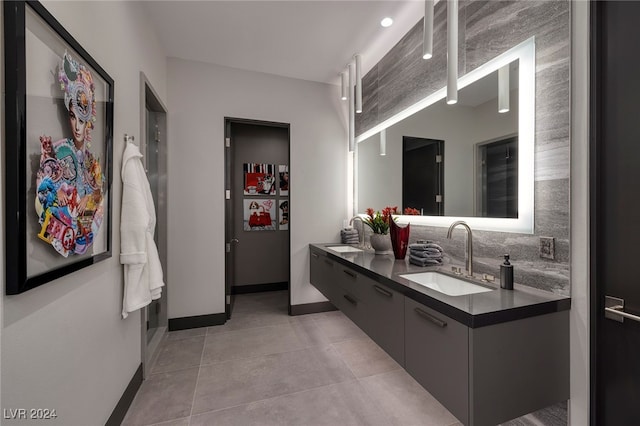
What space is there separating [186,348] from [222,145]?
2206 mm

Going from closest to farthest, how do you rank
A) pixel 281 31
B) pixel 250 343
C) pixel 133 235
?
1. pixel 133 235
2. pixel 281 31
3. pixel 250 343

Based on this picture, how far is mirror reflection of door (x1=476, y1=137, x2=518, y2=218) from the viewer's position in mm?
1610

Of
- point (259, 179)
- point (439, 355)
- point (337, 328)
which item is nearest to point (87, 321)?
point (439, 355)

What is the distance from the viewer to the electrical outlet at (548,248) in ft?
4.50

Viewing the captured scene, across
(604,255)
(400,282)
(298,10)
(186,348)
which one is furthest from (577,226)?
(186,348)

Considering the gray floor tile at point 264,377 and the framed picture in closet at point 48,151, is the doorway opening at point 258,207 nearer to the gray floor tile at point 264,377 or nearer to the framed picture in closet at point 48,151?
the gray floor tile at point 264,377

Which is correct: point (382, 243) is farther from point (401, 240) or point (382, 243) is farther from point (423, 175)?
point (423, 175)

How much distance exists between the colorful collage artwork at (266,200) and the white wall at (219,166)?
94 cm

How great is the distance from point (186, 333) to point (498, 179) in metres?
3.26

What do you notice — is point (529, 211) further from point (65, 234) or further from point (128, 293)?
point (128, 293)

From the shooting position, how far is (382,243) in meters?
2.62

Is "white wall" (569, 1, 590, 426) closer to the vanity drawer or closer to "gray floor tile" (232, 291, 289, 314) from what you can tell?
the vanity drawer

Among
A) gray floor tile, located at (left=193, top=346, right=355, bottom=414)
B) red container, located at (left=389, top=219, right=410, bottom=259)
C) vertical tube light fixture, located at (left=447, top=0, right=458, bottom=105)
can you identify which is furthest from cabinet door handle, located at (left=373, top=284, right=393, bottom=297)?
vertical tube light fixture, located at (left=447, top=0, right=458, bottom=105)

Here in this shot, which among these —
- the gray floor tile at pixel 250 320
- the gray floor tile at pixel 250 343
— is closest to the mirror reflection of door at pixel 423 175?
the gray floor tile at pixel 250 343
